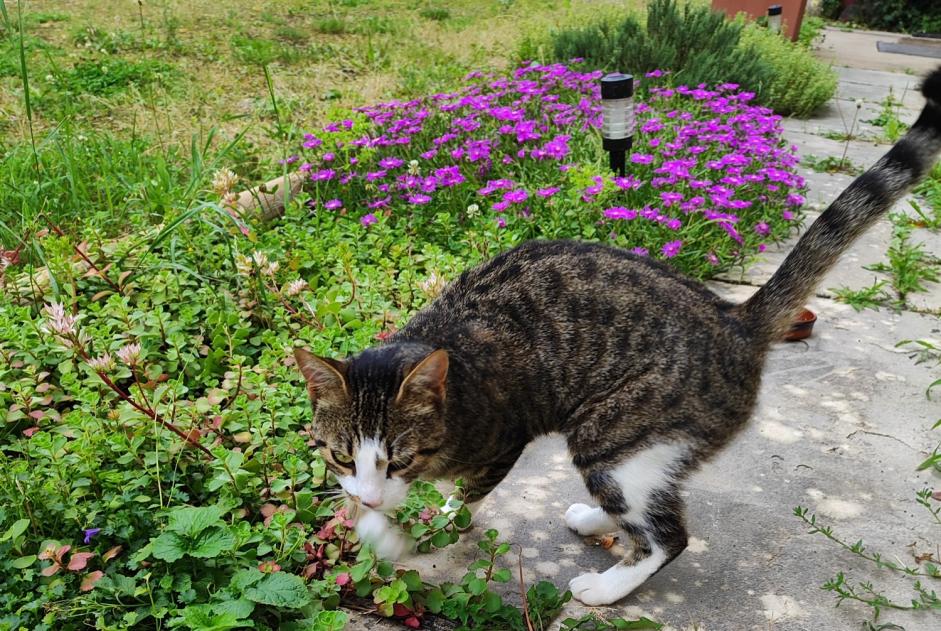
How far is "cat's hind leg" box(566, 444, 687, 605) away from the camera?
8.23 ft

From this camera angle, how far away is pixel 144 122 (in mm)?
6355

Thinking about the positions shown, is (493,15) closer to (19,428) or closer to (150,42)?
(150,42)

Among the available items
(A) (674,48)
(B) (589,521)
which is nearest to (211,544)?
(B) (589,521)

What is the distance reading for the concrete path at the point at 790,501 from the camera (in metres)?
2.51

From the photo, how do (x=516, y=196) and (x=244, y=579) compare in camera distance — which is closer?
(x=244, y=579)

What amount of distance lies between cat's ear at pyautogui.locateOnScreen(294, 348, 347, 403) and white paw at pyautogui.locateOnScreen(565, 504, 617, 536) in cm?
99

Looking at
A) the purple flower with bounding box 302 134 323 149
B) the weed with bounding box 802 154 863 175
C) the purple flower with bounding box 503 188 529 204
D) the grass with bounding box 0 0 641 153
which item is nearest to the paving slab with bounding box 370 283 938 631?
the purple flower with bounding box 503 188 529 204

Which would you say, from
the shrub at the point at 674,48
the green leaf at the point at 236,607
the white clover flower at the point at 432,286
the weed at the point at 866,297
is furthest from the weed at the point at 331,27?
the green leaf at the point at 236,607

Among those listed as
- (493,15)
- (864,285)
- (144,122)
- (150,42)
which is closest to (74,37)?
(150,42)

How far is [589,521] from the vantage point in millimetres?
2791

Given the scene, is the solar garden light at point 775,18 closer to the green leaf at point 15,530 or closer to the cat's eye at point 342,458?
the cat's eye at point 342,458

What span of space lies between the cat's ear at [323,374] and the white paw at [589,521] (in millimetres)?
988

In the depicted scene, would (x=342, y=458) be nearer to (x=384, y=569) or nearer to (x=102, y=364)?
(x=384, y=569)

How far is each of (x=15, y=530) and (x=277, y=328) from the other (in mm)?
1582
